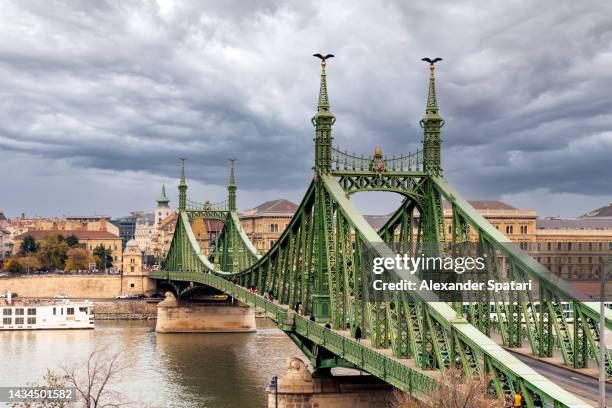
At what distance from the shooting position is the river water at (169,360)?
61.6 meters

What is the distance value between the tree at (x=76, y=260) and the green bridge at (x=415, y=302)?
118380 mm

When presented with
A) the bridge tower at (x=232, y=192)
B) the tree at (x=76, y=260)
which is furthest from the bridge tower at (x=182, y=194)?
the tree at (x=76, y=260)

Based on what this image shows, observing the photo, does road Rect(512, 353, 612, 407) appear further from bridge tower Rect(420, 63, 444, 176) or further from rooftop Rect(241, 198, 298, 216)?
rooftop Rect(241, 198, 298, 216)

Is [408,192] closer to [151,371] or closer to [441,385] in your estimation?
[441,385]

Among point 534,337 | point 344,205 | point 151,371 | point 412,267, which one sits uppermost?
point 344,205

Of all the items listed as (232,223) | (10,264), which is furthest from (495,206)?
(10,264)

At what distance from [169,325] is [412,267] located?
222ft

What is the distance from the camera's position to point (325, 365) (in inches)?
1795

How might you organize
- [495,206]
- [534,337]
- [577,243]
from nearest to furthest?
[534,337] → [577,243] → [495,206]

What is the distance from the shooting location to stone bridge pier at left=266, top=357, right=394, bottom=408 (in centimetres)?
4509

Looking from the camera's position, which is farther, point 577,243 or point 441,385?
point 577,243

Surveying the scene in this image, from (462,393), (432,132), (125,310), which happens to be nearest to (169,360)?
(432,132)

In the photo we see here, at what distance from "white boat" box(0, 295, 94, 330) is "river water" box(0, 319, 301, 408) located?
186cm

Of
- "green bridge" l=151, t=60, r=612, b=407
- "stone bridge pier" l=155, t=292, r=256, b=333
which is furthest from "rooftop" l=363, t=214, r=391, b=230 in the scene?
"green bridge" l=151, t=60, r=612, b=407
